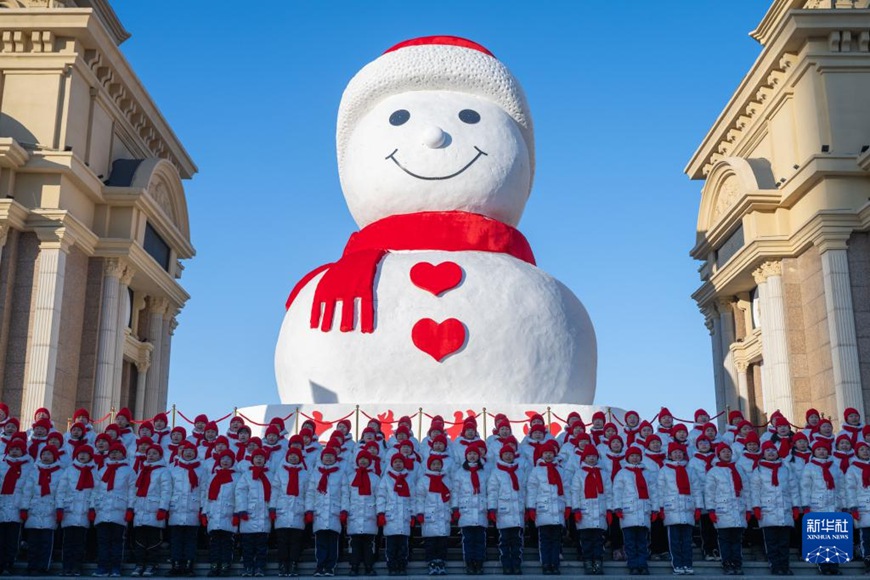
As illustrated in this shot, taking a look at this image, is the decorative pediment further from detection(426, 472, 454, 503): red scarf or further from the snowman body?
detection(426, 472, 454, 503): red scarf

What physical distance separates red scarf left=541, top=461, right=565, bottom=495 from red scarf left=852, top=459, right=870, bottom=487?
3.04 metres

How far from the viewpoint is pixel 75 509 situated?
8812 mm

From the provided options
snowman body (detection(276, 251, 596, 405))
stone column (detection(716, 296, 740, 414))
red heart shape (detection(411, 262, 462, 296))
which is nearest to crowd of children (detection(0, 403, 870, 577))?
snowman body (detection(276, 251, 596, 405))

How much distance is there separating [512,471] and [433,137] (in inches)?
219

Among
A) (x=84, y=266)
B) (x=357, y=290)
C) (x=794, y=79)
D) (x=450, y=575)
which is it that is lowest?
(x=450, y=575)

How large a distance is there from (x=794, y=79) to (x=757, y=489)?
13206 millimetres

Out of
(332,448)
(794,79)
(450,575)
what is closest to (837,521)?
(450,575)

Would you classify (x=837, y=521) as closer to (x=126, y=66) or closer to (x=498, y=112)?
(x=498, y=112)

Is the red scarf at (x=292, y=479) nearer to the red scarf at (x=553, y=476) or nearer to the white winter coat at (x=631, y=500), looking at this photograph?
the red scarf at (x=553, y=476)

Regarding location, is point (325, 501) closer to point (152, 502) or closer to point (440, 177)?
point (152, 502)

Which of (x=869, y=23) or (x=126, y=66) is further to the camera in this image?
(x=126, y=66)

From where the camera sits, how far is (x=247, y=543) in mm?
8734

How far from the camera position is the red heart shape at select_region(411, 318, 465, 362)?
457 inches

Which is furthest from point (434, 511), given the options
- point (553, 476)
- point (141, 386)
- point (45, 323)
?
point (141, 386)
